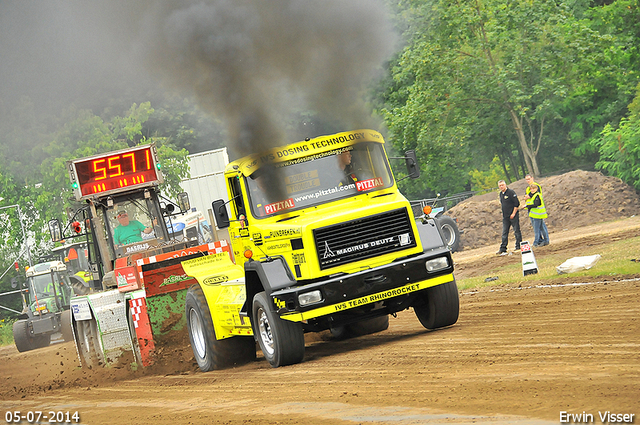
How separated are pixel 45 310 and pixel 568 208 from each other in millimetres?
18280

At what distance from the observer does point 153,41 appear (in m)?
11.3

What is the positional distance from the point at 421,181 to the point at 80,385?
2740 cm

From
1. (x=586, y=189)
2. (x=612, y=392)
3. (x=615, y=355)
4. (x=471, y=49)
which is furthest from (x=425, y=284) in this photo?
(x=471, y=49)

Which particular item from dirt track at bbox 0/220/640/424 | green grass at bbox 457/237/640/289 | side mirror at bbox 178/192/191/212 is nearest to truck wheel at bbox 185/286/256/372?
dirt track at bbox 0/220/640/424

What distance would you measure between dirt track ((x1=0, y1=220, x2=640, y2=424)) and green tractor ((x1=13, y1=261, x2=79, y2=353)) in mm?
12919

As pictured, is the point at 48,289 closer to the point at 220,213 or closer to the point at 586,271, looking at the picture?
the point at 220,213

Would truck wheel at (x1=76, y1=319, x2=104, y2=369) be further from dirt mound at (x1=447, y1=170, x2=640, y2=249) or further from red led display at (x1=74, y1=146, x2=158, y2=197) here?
dirt mound at (x1=447, y1=170, x2=640, y2=249)

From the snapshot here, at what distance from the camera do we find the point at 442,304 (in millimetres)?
9922

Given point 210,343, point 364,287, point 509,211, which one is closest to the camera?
point 364,287

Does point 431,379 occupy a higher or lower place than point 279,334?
lower

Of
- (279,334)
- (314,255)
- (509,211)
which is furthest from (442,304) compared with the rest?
(509,211)

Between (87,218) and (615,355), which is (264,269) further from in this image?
(87,218)

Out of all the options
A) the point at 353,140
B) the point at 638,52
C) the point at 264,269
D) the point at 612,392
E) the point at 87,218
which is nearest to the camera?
the point at 612,392

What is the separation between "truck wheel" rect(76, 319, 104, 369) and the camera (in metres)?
12.9
